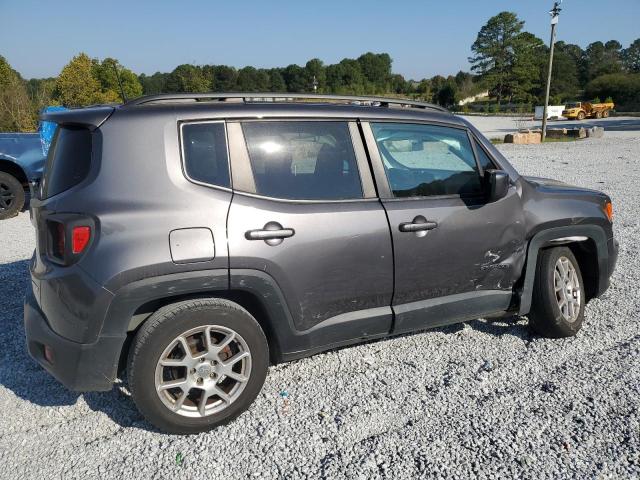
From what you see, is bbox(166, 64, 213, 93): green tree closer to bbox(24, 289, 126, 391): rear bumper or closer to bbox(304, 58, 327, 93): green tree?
bbox(24, 289, 126, 391): rear bumper

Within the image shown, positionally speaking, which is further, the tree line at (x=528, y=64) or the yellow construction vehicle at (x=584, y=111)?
the tree line at (x=528, y=64)

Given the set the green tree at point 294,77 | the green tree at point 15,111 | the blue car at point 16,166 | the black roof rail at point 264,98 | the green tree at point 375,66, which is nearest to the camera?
the black roof rail at point 264,98

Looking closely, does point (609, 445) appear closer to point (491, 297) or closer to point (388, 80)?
point (491, 297)

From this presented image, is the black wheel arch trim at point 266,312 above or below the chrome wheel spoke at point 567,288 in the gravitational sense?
above

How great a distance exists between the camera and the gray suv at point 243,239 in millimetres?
2609

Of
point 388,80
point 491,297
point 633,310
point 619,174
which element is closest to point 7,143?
point 491,297

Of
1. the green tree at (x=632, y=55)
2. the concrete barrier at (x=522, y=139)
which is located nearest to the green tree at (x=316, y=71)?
the concrete barrier at (x=522, y=139)

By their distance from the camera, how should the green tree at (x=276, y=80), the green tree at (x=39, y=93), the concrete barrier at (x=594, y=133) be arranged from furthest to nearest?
1. the green tree at (x=276, y=80)
2. the concrete barrier at (x=594, y=133)
3. the green tree at (x=39, y=93)

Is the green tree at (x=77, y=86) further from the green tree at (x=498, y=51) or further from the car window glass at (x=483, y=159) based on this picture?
the green tree at (x=498, y=51)

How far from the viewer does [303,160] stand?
307 centimetres

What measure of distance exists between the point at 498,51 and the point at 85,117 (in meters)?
90.9

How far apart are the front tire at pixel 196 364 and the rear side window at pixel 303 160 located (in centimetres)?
76

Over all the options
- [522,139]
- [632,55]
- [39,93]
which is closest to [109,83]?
[39,93]

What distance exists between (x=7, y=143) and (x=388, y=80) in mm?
89333
